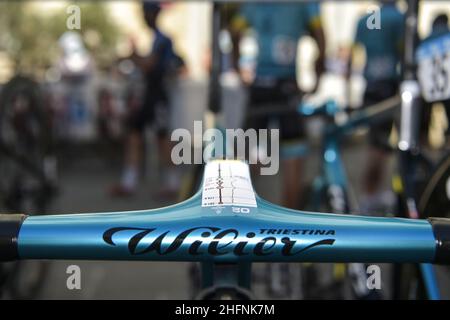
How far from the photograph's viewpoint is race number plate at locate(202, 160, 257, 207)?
106cm

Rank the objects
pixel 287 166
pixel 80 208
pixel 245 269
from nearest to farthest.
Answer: pixel 245 269 → pixel 287 166 → pixel 80 208

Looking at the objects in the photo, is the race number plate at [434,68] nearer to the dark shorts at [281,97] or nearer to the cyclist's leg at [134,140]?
the dark shorts at [281,97]

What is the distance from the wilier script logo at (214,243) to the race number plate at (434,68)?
1170 millimetres

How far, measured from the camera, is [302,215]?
103cm

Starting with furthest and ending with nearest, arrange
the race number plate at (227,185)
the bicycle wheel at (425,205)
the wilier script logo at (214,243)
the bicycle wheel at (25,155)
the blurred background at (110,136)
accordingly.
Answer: the blurred background at (110,136), the bicycle wheel at (25,155), the bicycle wheel at (425,205), the race number plate at (227,185), the wilier script logo at (214,243)

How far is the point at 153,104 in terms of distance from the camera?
5.06 m

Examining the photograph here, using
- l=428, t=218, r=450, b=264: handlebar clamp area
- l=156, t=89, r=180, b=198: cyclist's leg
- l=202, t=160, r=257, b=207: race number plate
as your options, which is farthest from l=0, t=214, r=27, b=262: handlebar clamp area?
l=156, t=89, r=180, b=198: cyclist's leg

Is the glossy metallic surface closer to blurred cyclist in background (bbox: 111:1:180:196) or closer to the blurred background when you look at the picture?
the blurred background

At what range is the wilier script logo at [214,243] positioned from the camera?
0.94m

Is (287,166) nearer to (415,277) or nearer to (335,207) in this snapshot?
(335,207)

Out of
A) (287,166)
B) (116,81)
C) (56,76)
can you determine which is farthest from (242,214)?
(56,76)

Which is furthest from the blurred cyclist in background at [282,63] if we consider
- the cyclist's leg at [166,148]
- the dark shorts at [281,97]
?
the cyclist's leg at [166,148]

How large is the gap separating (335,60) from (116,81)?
5.55m

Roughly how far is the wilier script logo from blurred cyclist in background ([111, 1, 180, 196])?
400cm
